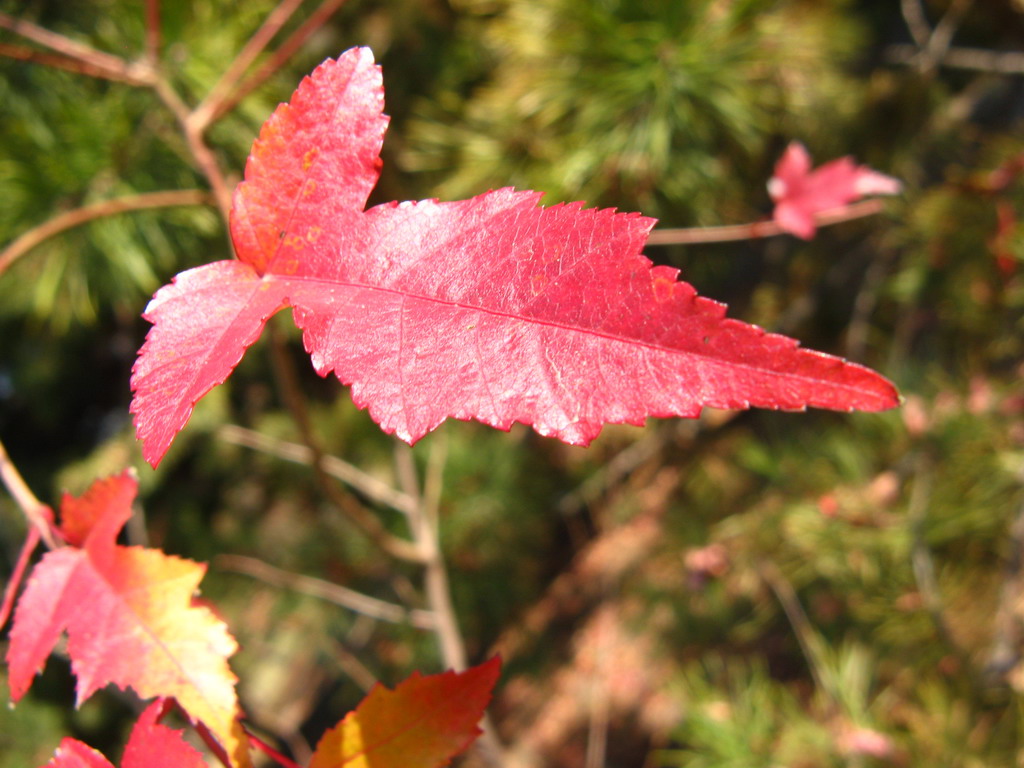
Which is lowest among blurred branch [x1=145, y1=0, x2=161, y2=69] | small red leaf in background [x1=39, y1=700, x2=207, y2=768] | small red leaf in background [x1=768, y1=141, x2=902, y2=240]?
small red leaf in background [x1=768, y1=141, x2=902, y2=240]

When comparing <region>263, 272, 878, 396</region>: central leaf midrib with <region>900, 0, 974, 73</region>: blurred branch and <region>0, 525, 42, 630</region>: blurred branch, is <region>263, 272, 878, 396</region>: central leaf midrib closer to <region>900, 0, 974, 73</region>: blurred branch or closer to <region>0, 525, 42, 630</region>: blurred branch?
<region>0, 525, 42, 630</region>: blurred branch

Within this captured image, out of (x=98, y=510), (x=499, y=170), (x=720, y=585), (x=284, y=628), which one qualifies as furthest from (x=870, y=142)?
(x=284, y=628)

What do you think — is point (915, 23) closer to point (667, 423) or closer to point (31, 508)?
point (667, 423)

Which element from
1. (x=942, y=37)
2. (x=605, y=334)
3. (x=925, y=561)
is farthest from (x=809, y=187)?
(x=942, y=37)

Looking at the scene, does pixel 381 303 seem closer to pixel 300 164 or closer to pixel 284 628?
pixel 300 164

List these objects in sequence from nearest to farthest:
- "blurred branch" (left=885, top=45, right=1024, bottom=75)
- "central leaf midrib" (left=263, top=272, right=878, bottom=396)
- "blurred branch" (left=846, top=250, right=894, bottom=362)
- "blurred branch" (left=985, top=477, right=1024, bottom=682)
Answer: "central leaf midrib" (left=263, top=272, right=878, bottom=396) < "blurred branch" (left=985, top=477, right=1024, bottom=682) < "blurred branch" (left=885, top=45, right=1024, bottom=75) < "blurred branch" (left=846, top=250, right=894, bottom=362)

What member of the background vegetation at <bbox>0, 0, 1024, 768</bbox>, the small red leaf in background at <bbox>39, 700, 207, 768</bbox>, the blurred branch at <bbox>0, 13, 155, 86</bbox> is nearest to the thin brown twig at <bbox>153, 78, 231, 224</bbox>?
the blurred branch at <bbox>0, 13, 155, 86</bbox>

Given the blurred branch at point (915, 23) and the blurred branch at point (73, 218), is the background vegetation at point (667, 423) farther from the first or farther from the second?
the blurred branch at point (73, 218)

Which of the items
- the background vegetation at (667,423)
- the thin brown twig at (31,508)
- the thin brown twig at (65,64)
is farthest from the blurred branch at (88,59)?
the thin brown twig at (31,508)
